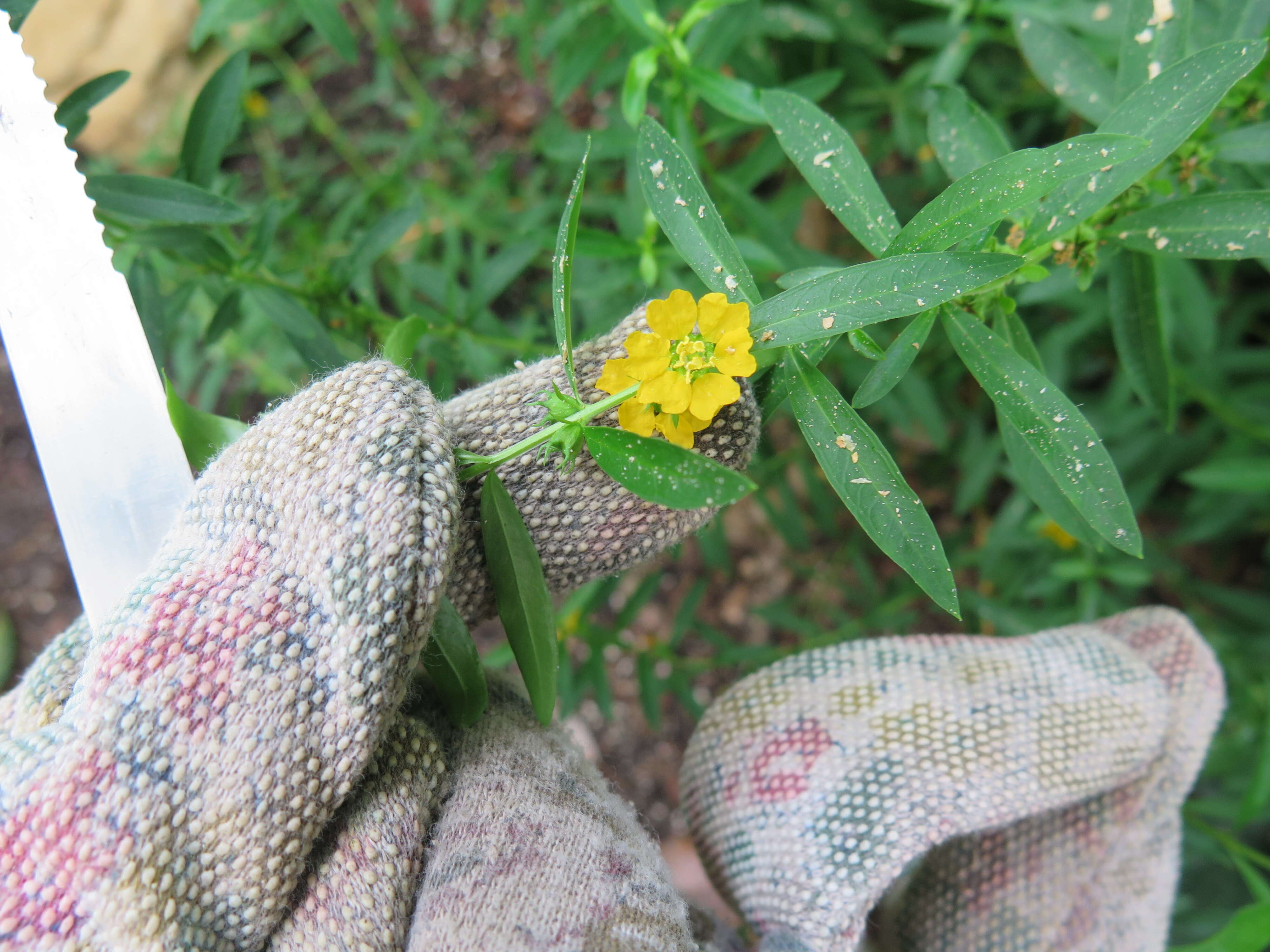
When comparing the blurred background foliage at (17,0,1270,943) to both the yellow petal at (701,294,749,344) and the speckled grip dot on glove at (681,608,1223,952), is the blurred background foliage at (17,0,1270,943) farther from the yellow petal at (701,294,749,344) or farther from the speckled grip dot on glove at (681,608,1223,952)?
the yellow petal at (701,294,749,344)

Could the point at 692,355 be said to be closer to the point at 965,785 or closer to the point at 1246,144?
the point at 965,785

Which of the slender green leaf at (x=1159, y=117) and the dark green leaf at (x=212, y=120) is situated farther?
the dark green leaf at (x=212, y=120)

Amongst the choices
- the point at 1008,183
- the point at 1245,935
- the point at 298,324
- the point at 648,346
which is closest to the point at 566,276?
the point at 648,346

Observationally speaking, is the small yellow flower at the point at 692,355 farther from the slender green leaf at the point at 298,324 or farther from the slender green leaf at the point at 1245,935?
the slender green leaf at the point at 1245,935

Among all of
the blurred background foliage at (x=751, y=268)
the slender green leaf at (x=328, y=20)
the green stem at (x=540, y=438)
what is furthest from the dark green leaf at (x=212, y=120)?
the green stem at (x=540, y=438)

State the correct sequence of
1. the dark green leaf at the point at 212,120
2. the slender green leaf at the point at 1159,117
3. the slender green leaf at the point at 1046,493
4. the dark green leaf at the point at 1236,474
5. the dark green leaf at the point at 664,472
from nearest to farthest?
the dark green leaf at the point at 664,472 → the slender green leaf at the point at 1159,117 → the slender green leaf at the point at 1046,493 → the dark green leaf at the point at 212,120 → the dark green leaf at the point at 1236,474

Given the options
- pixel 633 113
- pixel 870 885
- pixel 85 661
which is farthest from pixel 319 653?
pixel 633 113

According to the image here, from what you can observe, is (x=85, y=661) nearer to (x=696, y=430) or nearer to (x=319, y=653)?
(x=319, y=653)
